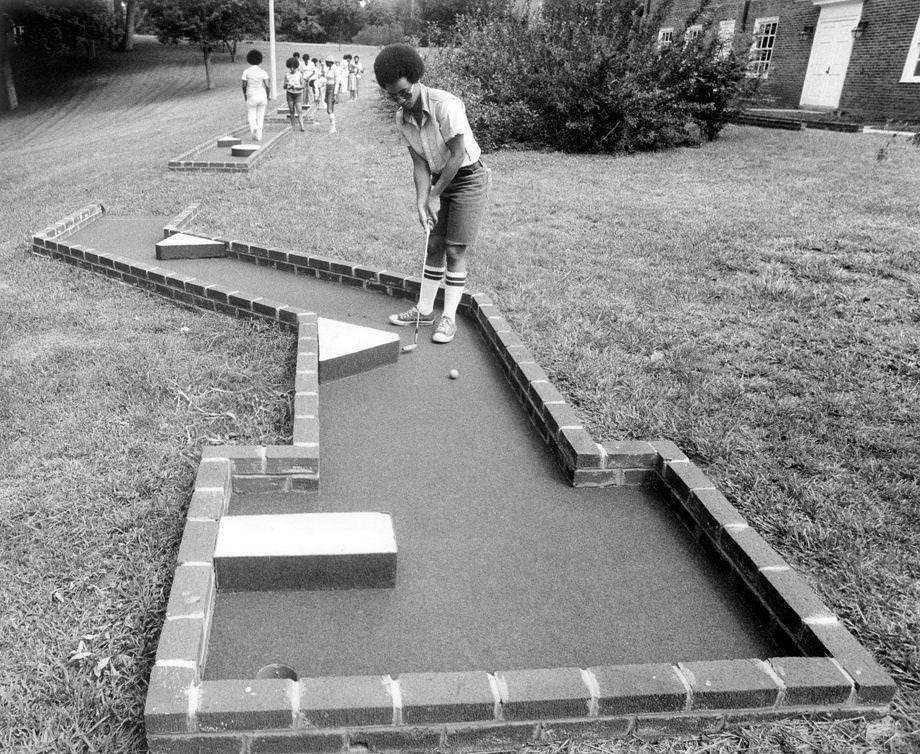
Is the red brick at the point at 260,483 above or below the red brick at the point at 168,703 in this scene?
below

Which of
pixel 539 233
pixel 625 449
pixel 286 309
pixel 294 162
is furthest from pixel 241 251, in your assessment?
pixel 294 162

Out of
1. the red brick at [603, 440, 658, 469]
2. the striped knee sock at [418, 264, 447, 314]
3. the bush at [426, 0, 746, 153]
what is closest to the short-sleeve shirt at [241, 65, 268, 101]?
the bush at [426, 0, 746, 153]

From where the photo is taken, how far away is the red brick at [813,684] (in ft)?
A: 6.98

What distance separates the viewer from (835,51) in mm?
18266

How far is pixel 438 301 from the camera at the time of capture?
560cm

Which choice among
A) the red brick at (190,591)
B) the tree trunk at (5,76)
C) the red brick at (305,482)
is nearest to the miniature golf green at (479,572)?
the red brick at (305,482)

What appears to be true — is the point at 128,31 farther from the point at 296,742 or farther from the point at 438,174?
the point at 296,742

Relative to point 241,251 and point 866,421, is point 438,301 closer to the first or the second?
point 241,251

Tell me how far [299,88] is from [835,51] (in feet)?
43.5

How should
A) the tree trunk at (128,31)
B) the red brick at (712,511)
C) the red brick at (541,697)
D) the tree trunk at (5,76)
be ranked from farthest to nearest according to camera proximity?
the tree trunk at (128,31) → the tree trunk at (5,76) → the red brick at (712,511) → the red brick at (541,697)

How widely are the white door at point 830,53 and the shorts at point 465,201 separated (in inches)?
687

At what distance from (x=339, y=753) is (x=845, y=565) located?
76.4 inches

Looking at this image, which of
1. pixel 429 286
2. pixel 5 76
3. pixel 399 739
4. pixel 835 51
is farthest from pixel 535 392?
pixel 5 76

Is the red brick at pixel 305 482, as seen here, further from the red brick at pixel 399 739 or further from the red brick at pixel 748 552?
the red brick at pixel 748 552
